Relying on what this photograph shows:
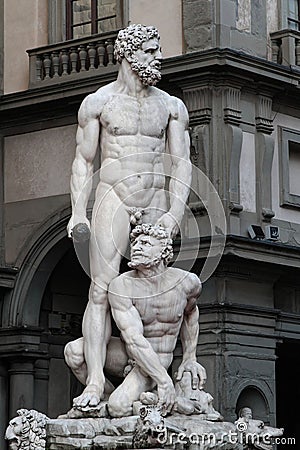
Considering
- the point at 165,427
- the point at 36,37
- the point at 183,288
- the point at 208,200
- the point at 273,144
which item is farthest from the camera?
the point at 36,37

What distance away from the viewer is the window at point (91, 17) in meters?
21.5

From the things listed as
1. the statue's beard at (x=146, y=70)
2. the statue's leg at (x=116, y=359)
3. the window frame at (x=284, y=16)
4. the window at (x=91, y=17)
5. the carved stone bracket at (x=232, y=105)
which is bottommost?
the statue's leg at (x=116, y=359)

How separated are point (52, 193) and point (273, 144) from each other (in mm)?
2995

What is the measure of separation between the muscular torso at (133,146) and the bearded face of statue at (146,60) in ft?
0.67

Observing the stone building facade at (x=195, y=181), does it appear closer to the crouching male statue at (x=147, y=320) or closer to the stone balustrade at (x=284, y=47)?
the stone balustrade at (x=284, y=47)

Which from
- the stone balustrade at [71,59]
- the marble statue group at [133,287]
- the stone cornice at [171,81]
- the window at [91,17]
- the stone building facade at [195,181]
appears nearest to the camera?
the marble statue group at [133,287]

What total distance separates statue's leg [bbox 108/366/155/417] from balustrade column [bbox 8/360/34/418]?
9.51 meters

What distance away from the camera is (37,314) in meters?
21.5

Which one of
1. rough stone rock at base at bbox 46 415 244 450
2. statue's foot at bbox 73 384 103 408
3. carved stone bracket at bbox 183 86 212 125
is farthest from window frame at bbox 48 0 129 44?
rough stone rock at base at bbox 46 415 244 450

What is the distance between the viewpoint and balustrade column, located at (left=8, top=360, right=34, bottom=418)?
21.2 metres

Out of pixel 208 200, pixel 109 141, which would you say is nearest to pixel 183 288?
pixel 109 141

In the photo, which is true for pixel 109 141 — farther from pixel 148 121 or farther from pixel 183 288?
pixel 183 288

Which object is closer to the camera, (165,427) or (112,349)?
(165,427)

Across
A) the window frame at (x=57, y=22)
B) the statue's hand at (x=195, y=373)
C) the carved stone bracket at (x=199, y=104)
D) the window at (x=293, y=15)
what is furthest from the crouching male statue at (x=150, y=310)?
the window frame at (x=57, y=22)
